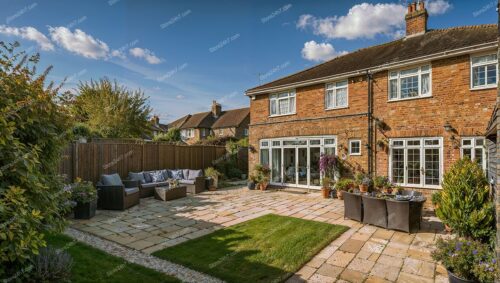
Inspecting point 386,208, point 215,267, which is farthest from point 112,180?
point 386,208

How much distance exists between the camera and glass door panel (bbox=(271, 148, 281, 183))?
43.9ft

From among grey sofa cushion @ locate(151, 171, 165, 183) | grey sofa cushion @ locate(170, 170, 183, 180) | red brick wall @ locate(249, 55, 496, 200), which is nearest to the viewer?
red brick wall @ locate(249, 55, 496, 200)

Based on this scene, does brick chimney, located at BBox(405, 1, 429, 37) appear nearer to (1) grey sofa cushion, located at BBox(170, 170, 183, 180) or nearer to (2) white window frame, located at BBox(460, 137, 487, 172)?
(2) white window frame, located at BBox(460, 137, 487, 172)

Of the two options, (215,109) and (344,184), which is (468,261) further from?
(215,109)

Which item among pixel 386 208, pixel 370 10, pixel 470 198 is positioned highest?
pixel 370 10

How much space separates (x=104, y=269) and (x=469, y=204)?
262 inches

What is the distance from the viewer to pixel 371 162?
10359 mm

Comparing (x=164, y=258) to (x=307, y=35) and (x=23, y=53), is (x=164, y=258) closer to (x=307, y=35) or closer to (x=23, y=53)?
(x=23, y=53)

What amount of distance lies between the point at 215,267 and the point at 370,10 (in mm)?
9837

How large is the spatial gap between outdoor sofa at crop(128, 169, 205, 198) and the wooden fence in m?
0.69

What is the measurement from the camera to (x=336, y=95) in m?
11.6

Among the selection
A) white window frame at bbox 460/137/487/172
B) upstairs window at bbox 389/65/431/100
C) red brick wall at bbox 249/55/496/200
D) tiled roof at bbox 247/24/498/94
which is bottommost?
white window frame at bbox 460/137/487/172

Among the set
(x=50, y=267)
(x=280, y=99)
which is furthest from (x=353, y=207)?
(x=280, y=99)

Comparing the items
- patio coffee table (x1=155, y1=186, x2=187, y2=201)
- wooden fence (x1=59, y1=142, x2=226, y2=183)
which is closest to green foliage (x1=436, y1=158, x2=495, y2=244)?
patio coffee table (x1=155, y1=186, x2=187, y2=201)
